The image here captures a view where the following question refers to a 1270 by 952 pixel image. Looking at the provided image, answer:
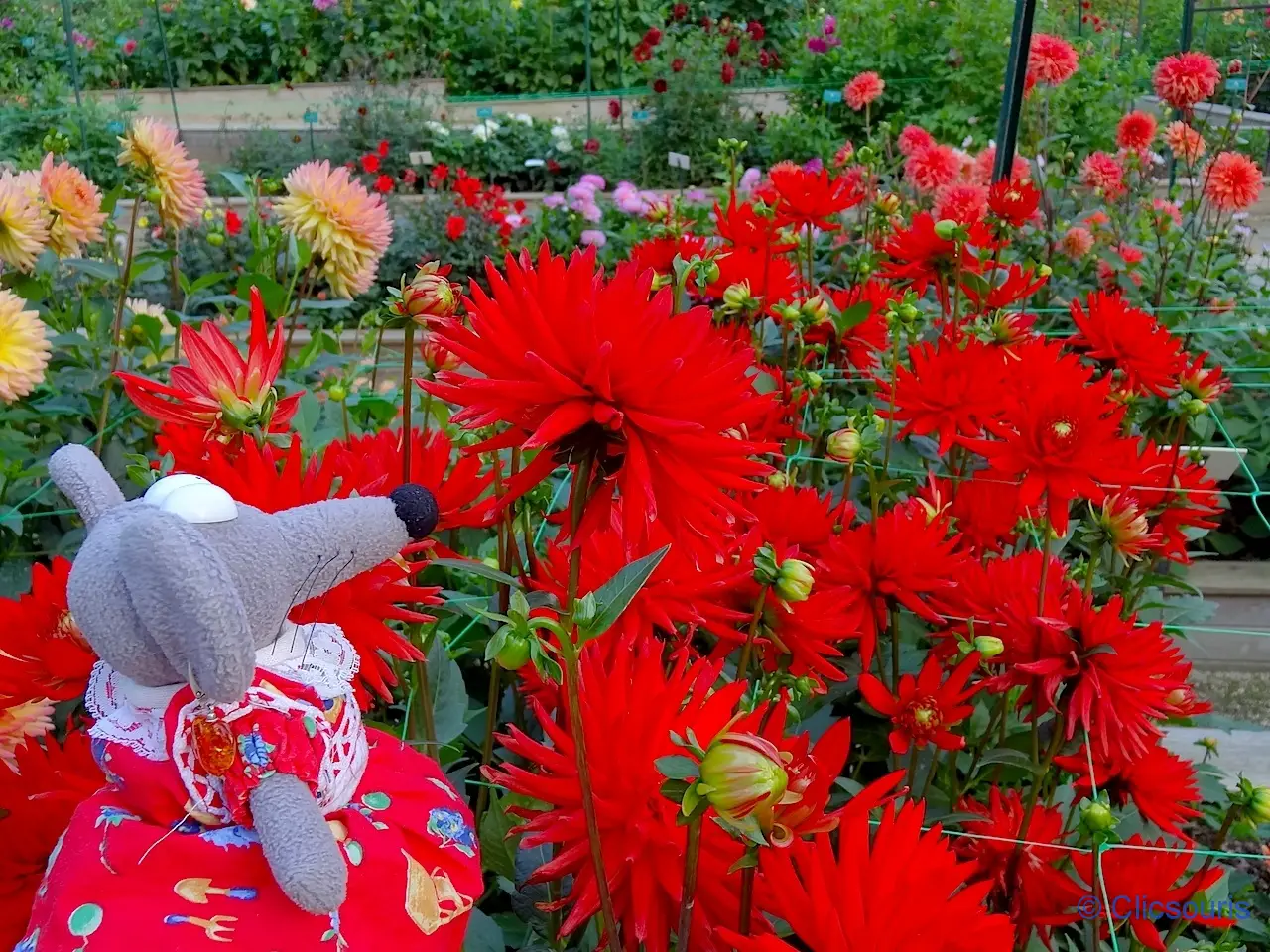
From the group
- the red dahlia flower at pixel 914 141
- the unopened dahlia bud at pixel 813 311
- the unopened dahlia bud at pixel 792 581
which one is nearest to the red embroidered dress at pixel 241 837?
the unopened dahlia bud at pixel 792 581

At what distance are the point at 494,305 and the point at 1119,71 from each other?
457cm

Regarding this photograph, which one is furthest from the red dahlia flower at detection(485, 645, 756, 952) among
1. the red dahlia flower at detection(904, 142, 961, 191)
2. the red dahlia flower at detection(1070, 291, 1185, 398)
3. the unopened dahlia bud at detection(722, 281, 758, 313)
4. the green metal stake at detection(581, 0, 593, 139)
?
the green metal stake at detection(581, 0, 593, 139)

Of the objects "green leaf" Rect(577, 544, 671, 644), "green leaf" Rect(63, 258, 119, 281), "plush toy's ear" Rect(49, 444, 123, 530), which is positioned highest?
"plush toy's ear" Rect(49, 444, 123, 530)

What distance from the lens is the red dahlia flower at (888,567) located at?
0.75 metres

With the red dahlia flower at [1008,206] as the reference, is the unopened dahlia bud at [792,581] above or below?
below

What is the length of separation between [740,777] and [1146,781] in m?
0.49

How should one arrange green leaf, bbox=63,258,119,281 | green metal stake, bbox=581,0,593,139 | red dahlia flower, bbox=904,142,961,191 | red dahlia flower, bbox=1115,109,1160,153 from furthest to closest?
green metal stake, bbox=581,0,593,139, red dahlia flower, bbox=1115,109,1160,153, red dahlia flower, bbox=904,142,961,191, green leaf, bbox=63,258,119,281

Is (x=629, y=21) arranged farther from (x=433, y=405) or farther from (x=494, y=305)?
(x=494, y=305)

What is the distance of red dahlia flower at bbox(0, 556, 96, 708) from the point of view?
1.86ft

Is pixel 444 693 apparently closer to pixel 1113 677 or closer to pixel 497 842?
pixel 497 842

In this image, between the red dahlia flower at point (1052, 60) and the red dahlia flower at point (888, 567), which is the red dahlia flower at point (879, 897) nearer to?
the red dahlia flower at point (888, 567)

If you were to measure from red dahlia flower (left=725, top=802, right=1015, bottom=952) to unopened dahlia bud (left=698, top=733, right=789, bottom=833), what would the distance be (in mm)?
65

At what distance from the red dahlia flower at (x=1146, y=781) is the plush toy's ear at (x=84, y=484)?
0.63 meters

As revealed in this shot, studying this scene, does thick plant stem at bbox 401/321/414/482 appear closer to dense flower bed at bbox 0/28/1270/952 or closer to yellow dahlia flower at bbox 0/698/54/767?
dense flower bed at bbox 0/28/1270/952
